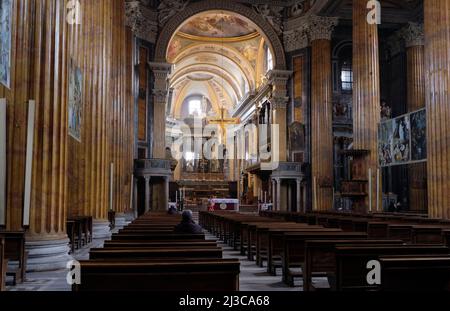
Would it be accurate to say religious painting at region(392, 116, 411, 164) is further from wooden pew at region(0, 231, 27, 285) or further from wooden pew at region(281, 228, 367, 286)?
wooden pew at region(0, 231, 27, 285)

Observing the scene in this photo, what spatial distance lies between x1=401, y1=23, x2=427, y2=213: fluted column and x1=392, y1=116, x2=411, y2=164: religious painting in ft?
24.4

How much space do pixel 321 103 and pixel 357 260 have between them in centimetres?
2127

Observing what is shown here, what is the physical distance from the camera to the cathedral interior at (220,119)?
7.02m

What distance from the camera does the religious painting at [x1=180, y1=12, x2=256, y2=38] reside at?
34.0m

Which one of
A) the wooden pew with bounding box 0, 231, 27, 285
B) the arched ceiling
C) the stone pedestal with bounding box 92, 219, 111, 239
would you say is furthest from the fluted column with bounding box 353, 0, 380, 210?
the wooden pew with bounding box 0, 231, 27, 285

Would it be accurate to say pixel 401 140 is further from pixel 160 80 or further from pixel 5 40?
pixel 160 80

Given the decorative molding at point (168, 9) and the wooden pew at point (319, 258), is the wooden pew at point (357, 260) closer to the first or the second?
the wooden pew at point (319, 258)

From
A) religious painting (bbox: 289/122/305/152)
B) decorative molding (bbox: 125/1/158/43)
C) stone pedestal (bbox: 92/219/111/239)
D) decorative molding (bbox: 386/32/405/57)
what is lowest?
stone pedestal (bbox: 92/219/111/239)

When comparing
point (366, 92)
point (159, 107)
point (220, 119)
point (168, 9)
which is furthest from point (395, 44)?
point (220, 119)

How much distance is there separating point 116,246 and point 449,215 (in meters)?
10.3

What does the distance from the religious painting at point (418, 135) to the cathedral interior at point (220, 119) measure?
0.20ft

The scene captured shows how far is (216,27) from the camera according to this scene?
3528cm
